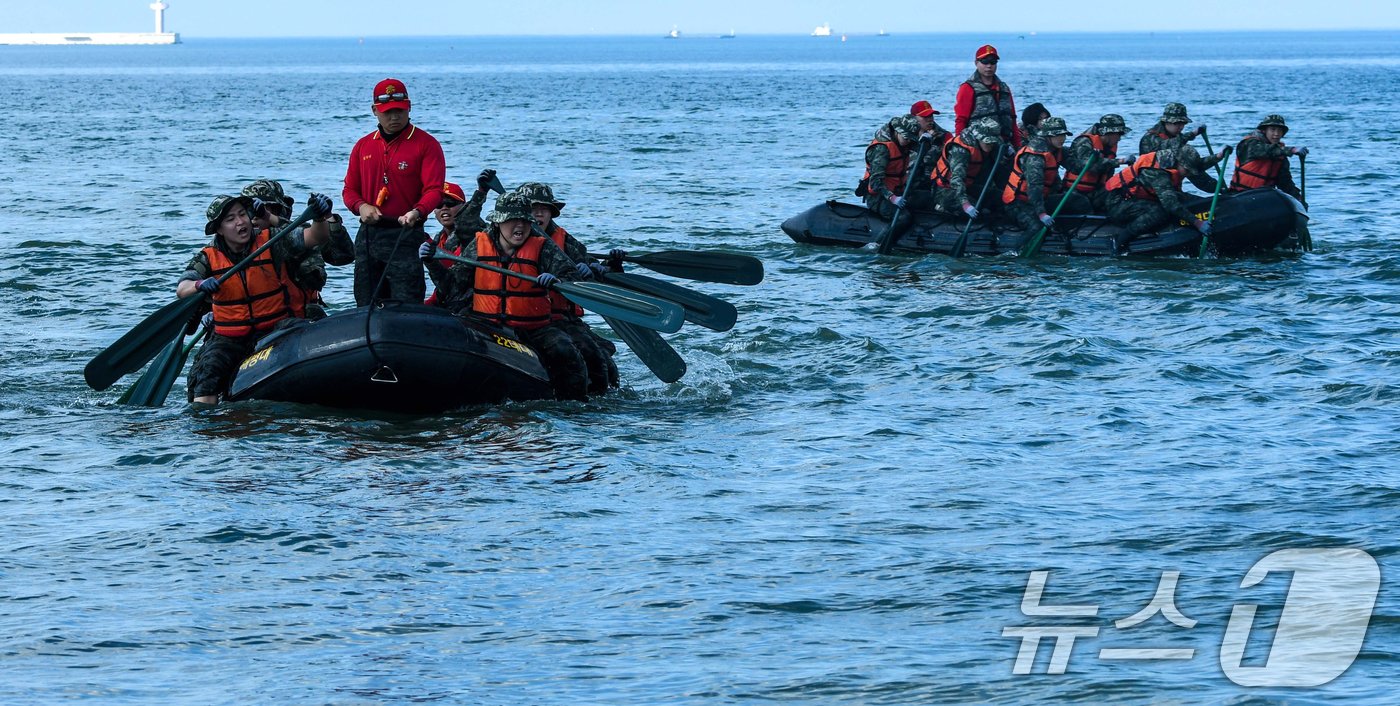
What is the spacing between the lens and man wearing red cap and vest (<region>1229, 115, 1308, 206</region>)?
18906mm

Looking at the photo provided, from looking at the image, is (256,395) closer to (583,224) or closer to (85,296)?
(85,296)

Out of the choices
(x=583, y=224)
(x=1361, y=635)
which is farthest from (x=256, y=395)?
(x=583, y=224)

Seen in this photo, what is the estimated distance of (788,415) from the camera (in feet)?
41.1

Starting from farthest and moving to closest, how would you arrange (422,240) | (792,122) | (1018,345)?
1. (792,122)
2. (1018,345)
3. (422,240)

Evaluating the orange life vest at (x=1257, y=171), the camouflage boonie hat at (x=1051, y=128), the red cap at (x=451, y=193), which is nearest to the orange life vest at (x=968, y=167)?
the camouflage boonie hat at (x=1051, y=128)

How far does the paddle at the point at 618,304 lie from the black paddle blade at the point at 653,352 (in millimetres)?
903

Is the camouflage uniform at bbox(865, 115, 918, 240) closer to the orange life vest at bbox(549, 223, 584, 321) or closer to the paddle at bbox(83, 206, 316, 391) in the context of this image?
the orange life vest at bbox(549, 223, 584, 321)

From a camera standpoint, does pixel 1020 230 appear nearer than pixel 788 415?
No

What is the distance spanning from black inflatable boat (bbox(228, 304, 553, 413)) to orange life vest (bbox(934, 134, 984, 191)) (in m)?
8.69

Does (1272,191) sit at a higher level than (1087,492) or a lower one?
higher

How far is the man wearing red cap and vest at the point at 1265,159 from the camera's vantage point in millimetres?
18906

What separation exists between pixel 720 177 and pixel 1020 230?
555 inches

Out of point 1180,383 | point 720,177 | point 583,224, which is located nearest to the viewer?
point 1180,383

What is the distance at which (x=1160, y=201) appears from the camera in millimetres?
18719
